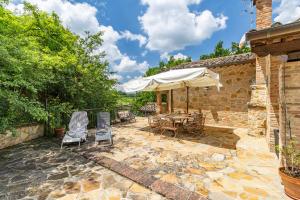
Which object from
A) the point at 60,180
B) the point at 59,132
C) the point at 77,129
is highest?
the point at 77,129

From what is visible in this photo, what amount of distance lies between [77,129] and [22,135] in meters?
2.44

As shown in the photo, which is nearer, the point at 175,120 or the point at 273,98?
the point at 273,98

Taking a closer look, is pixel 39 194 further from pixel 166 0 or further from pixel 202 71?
pixel 166 0

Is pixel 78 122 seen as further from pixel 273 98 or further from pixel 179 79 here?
pixel 273 98

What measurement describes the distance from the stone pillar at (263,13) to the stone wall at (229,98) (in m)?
2.26

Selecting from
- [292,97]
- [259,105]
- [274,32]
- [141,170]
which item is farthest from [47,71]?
[259,105]

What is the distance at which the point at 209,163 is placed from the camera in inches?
175

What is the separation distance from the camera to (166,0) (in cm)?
814

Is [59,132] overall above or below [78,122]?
below

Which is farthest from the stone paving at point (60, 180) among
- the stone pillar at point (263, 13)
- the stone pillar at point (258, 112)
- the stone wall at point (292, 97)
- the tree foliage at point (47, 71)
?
the stone pillar at point (263, 13)

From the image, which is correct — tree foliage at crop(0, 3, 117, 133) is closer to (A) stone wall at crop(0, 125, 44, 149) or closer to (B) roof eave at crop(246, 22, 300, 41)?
(A) stone wall at crop(0, 125, 44, 149)

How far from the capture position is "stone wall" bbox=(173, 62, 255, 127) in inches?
345

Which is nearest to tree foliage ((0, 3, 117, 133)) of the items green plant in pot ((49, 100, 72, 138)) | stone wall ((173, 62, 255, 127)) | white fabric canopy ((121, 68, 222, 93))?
green plant in pot ((49, 100, 72, 138))

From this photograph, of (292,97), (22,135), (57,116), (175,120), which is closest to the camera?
(292,97)
